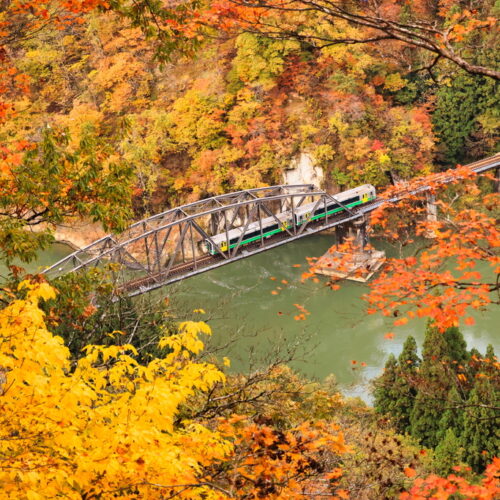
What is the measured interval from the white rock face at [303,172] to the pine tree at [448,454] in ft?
55.5

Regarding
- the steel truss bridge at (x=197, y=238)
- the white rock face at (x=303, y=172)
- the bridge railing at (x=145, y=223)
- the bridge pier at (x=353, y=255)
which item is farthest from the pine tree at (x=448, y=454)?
the white rock face at (x=303, y=172)

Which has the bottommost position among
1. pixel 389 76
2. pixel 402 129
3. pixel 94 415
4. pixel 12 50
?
pixel 94 415

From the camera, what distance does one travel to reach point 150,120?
27.9 metres

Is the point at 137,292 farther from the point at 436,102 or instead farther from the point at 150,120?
the point at 436,102

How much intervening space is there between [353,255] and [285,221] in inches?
131

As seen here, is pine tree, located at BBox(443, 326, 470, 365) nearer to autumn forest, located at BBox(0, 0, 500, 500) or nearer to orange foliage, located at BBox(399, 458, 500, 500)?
autumn forest, located at BBox(0, 0, 500, 500)

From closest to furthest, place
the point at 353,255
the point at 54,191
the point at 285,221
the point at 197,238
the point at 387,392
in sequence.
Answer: the point at 54,191
the point at 387,392
the point at 285,221
the point at 353,255
the point at 197,238

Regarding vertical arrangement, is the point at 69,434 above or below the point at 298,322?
above

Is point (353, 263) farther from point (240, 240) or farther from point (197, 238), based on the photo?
point (197, 238)

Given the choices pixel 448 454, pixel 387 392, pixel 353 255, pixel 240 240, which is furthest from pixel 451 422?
pixel 353 255

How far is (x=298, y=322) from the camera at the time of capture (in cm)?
1967

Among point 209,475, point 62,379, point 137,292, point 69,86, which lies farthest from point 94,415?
A: point 69,86

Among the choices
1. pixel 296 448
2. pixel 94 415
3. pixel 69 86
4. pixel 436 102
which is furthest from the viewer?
Result: pixel 69 86

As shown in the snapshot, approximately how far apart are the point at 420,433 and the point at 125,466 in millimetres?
9123
